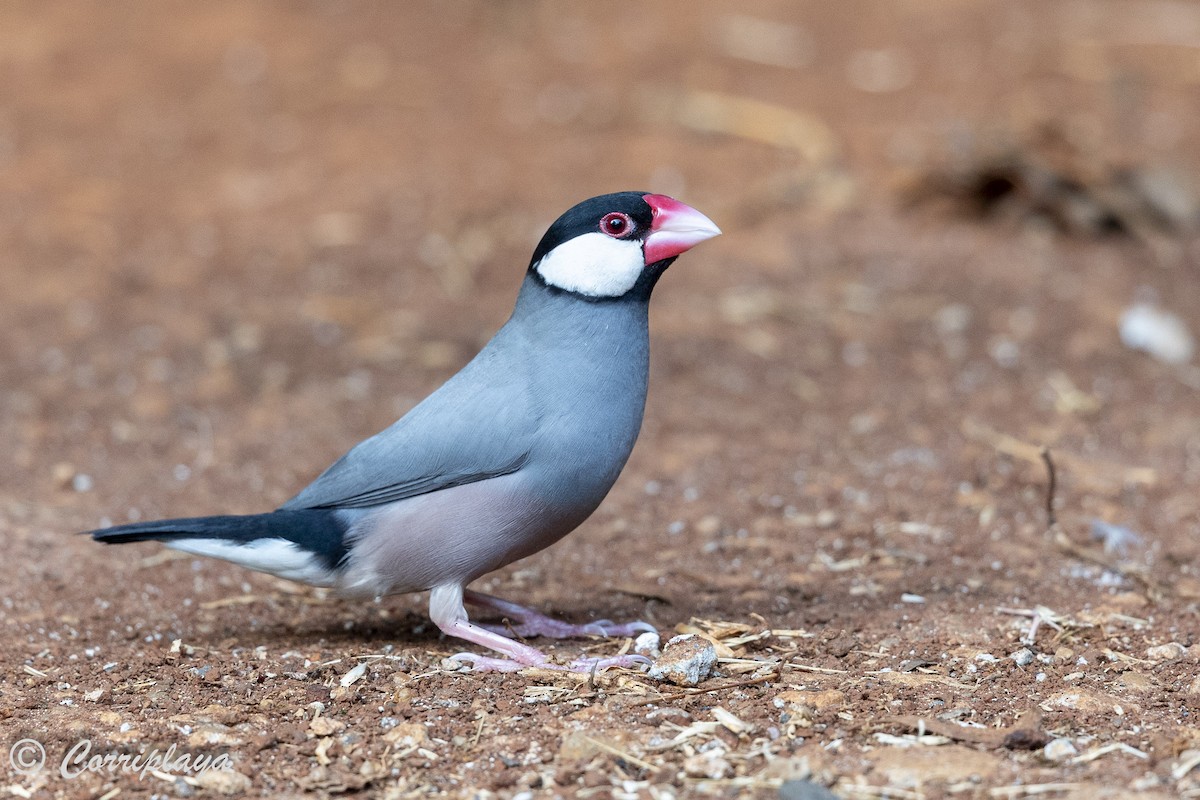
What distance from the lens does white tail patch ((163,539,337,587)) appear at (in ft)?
14.7

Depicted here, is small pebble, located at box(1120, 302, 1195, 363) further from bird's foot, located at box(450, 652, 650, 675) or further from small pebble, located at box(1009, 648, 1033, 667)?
bird's foot, located at box(450, 652, 650, 675)

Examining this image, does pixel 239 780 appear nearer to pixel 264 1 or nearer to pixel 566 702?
pixel 566 702

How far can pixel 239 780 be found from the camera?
3.55 meters

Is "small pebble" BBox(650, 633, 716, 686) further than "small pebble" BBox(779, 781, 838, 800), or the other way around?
"small pebble" BBox(650, 633, 716, 686)

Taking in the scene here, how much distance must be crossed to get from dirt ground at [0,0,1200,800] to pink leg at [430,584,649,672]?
0.13 metres

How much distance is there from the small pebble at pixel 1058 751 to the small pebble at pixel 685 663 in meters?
1.01

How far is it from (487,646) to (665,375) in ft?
10.7

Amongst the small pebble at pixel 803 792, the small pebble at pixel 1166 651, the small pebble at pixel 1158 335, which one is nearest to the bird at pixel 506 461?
the small pebble at pixel 803 792

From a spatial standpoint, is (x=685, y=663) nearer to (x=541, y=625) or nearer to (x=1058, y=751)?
(x=541, y=625)

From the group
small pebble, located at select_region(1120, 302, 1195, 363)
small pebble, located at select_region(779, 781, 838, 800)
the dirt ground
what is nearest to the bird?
the dirt ground

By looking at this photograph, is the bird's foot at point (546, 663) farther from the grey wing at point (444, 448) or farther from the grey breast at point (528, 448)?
the grey wing at point (444, 448)

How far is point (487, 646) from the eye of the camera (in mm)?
Answer: 4441

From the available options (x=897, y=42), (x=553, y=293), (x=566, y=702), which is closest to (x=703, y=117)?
(x=897, y=42)

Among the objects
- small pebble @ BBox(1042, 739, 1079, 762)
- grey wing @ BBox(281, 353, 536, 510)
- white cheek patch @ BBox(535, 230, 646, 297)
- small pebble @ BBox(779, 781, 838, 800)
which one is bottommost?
small pebble @ BBox(1042, 739, 1079, 762)
